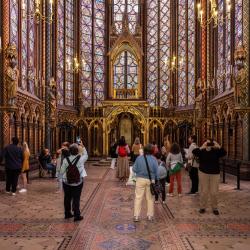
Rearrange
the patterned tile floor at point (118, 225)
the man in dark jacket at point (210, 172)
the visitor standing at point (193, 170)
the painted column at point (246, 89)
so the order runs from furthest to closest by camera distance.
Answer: the painted column at point (246, 89) < the visitor standing at point (193, 170) < the man in dark jacket at point (210, 172) < the patterned tile floor at point (118, 225)

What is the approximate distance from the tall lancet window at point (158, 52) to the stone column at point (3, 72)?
18096 mm

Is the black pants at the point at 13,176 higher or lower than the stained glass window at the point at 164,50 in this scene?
lower

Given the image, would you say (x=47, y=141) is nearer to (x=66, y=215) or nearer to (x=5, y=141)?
(x=5, y=141)

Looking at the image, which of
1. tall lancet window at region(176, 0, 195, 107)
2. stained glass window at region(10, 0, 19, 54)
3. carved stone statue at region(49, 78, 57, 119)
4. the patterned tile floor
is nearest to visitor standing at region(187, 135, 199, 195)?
the patterned tile floor

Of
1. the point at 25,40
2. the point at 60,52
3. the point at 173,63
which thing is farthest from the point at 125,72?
the point at 25,40

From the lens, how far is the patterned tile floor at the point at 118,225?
24.6 ft

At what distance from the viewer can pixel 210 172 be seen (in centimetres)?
1030

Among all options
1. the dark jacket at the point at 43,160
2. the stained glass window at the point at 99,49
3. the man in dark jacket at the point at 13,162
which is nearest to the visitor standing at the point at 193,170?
the man in dark jacket at the point at 13,162

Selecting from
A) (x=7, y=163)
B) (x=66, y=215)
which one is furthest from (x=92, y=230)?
(x=7, y=163)

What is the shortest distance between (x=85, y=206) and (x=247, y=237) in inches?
191

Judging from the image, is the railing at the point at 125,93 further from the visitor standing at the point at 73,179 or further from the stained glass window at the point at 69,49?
the visitor standing at the point at 73,179

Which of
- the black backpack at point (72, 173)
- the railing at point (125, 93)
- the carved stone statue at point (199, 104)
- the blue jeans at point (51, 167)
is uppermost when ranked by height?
the railing at point (125, 93)

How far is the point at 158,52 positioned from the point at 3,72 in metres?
19.0

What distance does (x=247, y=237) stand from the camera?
25.9 feet
